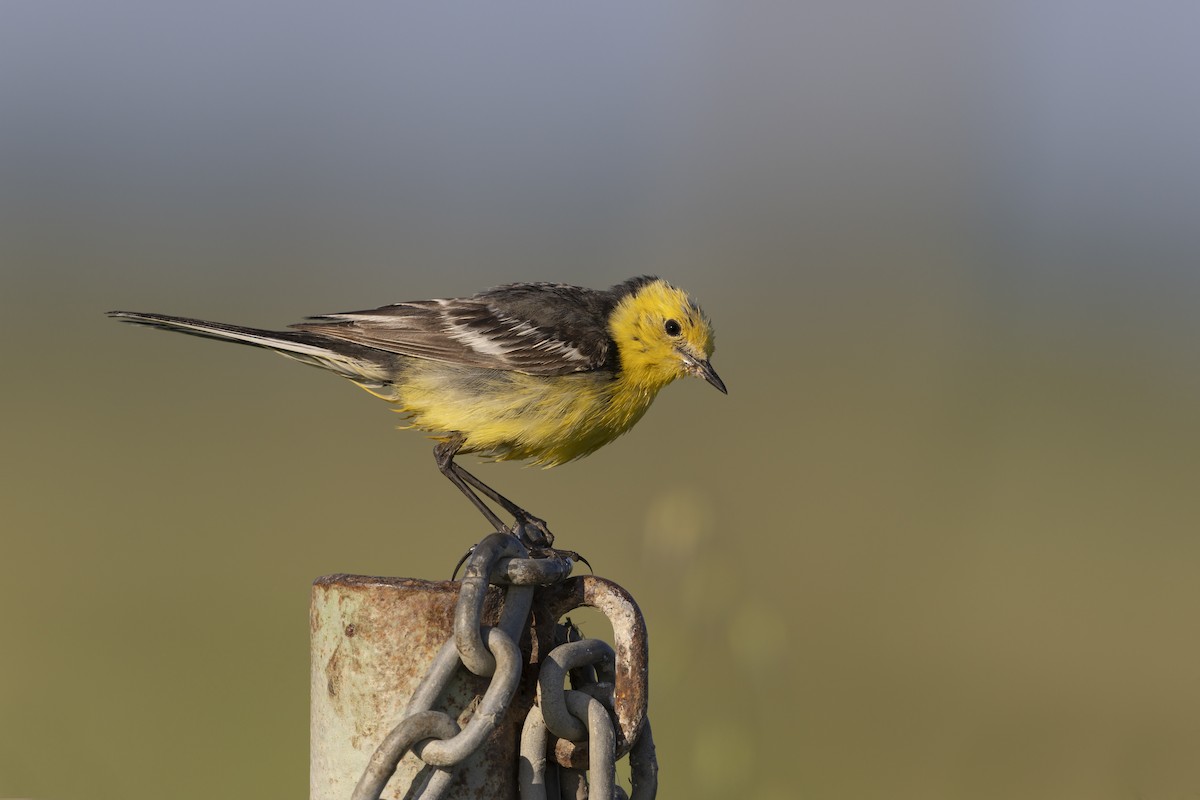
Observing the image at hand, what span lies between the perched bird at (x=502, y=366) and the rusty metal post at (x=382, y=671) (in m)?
2.15

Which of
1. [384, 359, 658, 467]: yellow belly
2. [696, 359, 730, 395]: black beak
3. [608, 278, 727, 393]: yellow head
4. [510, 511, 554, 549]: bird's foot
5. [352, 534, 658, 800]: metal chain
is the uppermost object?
[608, 278, 727, 393]: yellow head

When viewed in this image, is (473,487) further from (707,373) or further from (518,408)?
(707,373)

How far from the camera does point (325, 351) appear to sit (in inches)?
191

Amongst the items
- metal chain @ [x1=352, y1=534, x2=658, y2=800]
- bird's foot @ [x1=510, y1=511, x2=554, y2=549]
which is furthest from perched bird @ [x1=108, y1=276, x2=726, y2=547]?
metal chain @ [x1=352, y1=534, x2=658, y2=800]

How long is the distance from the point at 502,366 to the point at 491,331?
0.31m

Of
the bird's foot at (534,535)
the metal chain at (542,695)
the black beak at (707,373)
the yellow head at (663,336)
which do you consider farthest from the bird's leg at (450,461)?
the metal chain at (542,695)

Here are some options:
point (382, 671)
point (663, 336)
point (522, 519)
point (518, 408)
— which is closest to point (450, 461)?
point (518, 408)

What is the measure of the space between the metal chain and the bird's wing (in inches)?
99.3

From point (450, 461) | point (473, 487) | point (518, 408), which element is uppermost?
point (518, 408)

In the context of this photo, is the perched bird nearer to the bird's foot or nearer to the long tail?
the long tail

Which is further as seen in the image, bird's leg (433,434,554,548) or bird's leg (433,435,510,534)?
bird's leg (433,435,510,534)

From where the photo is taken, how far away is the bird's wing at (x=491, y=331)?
16.0ft

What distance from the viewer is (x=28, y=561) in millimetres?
8469

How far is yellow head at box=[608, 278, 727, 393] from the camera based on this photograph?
517 cm
